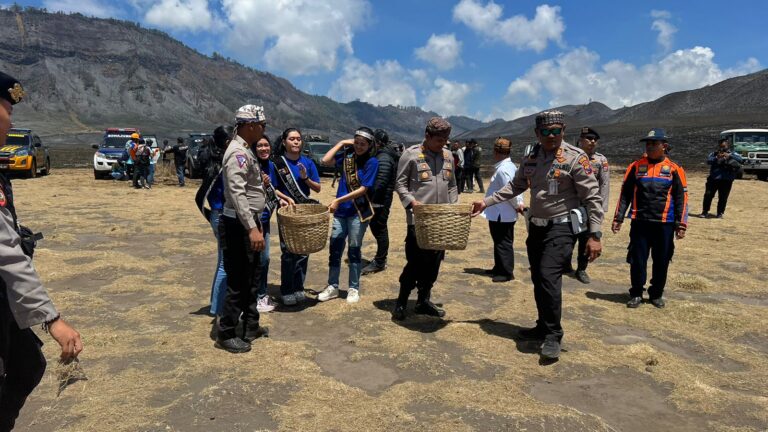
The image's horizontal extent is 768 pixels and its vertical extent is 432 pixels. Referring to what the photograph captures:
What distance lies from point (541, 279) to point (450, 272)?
3.05 meters

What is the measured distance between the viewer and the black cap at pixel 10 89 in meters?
2.01

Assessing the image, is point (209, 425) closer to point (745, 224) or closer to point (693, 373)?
point (693, 373)

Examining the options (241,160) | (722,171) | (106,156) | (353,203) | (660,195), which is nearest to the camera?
(241,160)

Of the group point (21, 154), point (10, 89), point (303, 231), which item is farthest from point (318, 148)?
point (10, 89)

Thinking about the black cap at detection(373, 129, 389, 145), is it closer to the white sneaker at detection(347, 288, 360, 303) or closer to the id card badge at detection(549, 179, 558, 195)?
the white sneaker at detection(347, 288, 360, 303)

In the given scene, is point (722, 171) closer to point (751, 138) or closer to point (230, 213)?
point (230, 213)

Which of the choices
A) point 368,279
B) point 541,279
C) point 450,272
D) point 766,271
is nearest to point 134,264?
point 368,279

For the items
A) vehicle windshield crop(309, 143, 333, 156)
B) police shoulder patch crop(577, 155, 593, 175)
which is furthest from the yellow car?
police shoulder patch crop(577, 155, 593, 175)

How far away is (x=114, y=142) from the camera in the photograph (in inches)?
853

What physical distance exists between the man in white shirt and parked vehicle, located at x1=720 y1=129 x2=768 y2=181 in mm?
20715

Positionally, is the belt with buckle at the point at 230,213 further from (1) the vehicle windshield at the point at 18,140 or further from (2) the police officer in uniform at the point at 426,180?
(1) the vehicle windshield at the point at 18,140

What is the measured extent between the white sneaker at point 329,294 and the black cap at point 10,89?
4.02 meters

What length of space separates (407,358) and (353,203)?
191 centimetres

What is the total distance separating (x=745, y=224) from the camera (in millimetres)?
11750
